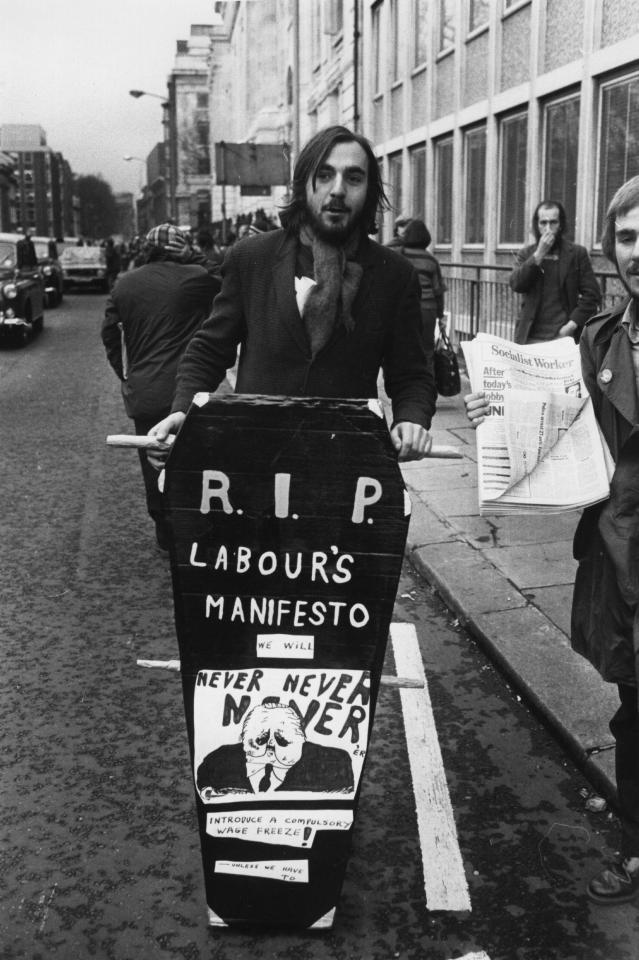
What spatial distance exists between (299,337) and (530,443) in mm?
768

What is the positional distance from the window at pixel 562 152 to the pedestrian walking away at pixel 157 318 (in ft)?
26.5

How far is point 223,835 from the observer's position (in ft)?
8.97

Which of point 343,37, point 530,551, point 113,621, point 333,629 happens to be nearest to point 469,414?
point 333,629

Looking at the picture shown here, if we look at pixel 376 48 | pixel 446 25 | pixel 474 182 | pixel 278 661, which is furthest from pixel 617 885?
pixel 376 48

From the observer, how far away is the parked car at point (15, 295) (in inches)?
768

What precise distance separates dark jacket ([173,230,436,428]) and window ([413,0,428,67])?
19.0 meters

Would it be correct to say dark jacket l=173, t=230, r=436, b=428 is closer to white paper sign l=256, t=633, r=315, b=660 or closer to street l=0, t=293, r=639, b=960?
white paper sign l=256, t=633, r=315, b=660

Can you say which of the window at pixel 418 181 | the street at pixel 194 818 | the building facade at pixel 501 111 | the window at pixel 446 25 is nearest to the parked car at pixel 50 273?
the building facade at pixel 501 111

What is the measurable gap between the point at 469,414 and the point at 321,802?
1.04 m

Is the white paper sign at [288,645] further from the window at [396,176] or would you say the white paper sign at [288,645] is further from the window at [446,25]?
the window at [396,176]

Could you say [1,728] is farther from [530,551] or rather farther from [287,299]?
[530,551]

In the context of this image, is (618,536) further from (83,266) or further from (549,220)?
(83,266)

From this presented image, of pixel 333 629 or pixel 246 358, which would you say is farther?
pixel 246 358

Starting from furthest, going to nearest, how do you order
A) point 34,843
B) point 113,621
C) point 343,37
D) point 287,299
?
point 343,37 → point 113,621 → point 34,843 → point 287,299
